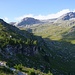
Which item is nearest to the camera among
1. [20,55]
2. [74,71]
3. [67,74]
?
[20,55]

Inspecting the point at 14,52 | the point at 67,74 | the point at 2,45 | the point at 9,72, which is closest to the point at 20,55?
the point at 14,52

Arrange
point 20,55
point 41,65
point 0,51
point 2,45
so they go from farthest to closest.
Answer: point 41,65 < point 20,55 < point 2,45 < point 0,51

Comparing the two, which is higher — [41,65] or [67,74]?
[41,65]

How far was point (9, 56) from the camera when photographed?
94312mm

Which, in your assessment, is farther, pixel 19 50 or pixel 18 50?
pixel 19 50

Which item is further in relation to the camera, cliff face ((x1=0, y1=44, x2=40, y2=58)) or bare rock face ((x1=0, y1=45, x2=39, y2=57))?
bare rock face ((x1=0, y1=45, x2=39, y2=57))

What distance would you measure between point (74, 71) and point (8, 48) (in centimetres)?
8443

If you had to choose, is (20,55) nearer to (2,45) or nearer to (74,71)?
(2,45)

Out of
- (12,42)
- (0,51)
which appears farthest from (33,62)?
(0,51)

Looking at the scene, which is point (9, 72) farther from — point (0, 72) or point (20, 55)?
point (20, 55)

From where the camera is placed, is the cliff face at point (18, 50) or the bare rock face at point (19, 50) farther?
the bare rock face at point (19, 50)

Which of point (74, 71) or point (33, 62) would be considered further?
point (74, 71)

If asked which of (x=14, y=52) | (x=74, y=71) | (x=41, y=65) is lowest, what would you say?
(x=74, y=71)

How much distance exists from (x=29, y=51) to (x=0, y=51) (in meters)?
Result: 29.3
